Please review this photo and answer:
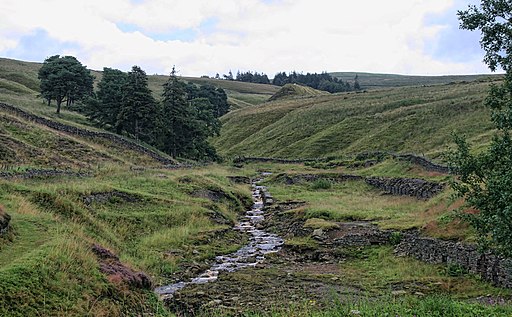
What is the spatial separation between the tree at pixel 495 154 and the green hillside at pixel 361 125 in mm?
43831

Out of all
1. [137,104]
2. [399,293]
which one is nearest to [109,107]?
[137,104]

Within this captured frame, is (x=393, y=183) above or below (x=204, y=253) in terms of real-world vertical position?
above

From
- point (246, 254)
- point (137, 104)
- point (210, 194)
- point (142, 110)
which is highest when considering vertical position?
point (137, 104)

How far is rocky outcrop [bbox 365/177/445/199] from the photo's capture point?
3562cm

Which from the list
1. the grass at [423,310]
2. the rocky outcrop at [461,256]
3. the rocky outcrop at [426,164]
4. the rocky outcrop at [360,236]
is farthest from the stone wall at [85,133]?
the grass at [423,310]

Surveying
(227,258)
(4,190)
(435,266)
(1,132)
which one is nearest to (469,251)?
(435,266)

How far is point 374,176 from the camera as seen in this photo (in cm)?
5012

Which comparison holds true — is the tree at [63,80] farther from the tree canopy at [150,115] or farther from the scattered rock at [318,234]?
the scattered rock at [318,234]

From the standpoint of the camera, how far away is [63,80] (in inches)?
2623

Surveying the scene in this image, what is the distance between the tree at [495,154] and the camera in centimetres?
1304

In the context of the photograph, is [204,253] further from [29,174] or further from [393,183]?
[393,183]

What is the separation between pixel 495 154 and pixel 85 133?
154 ft

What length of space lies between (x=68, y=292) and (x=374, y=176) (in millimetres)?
41722

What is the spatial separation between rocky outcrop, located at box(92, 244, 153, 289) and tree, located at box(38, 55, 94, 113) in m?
53.7
